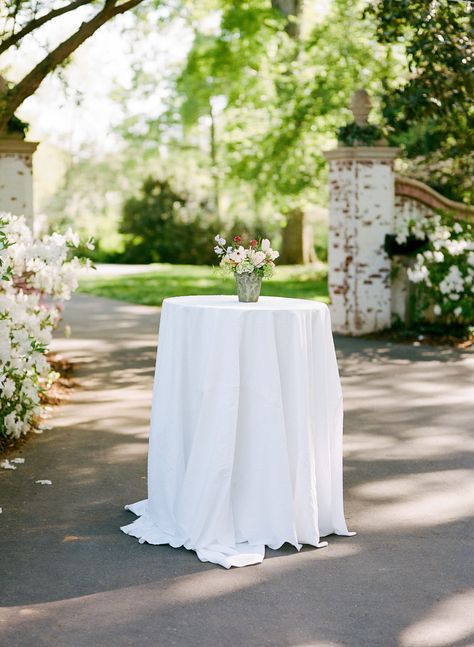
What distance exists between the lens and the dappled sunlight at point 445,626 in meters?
3.81

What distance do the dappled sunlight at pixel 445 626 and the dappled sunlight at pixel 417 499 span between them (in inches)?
42.7

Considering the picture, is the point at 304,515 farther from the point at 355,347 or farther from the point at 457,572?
the point at 355,347

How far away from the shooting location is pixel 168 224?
3156 centimetres

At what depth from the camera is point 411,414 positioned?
823 cm

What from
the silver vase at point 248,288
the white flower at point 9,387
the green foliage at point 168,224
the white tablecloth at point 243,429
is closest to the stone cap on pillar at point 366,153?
the white flower at point 9,387

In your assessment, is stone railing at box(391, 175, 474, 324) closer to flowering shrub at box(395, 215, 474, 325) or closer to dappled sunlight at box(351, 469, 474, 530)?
flowering shrub at box(395, 215, 474, 325)

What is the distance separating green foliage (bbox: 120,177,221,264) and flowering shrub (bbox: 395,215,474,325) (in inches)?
733

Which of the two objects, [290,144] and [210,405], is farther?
[290,144]

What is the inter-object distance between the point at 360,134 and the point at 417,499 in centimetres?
811

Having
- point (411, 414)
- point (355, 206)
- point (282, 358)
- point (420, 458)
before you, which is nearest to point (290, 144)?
point (355, 206)

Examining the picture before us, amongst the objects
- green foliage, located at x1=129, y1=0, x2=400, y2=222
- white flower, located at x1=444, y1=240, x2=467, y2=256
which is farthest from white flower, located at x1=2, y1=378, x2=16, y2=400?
green foliage, located at x1=129, y1=0, x2=400, y2=222

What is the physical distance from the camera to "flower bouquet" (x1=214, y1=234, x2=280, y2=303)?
5.38 meters

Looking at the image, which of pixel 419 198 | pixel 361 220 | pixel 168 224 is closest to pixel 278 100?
pixel 419 198

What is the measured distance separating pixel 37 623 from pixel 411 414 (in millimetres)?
4877
